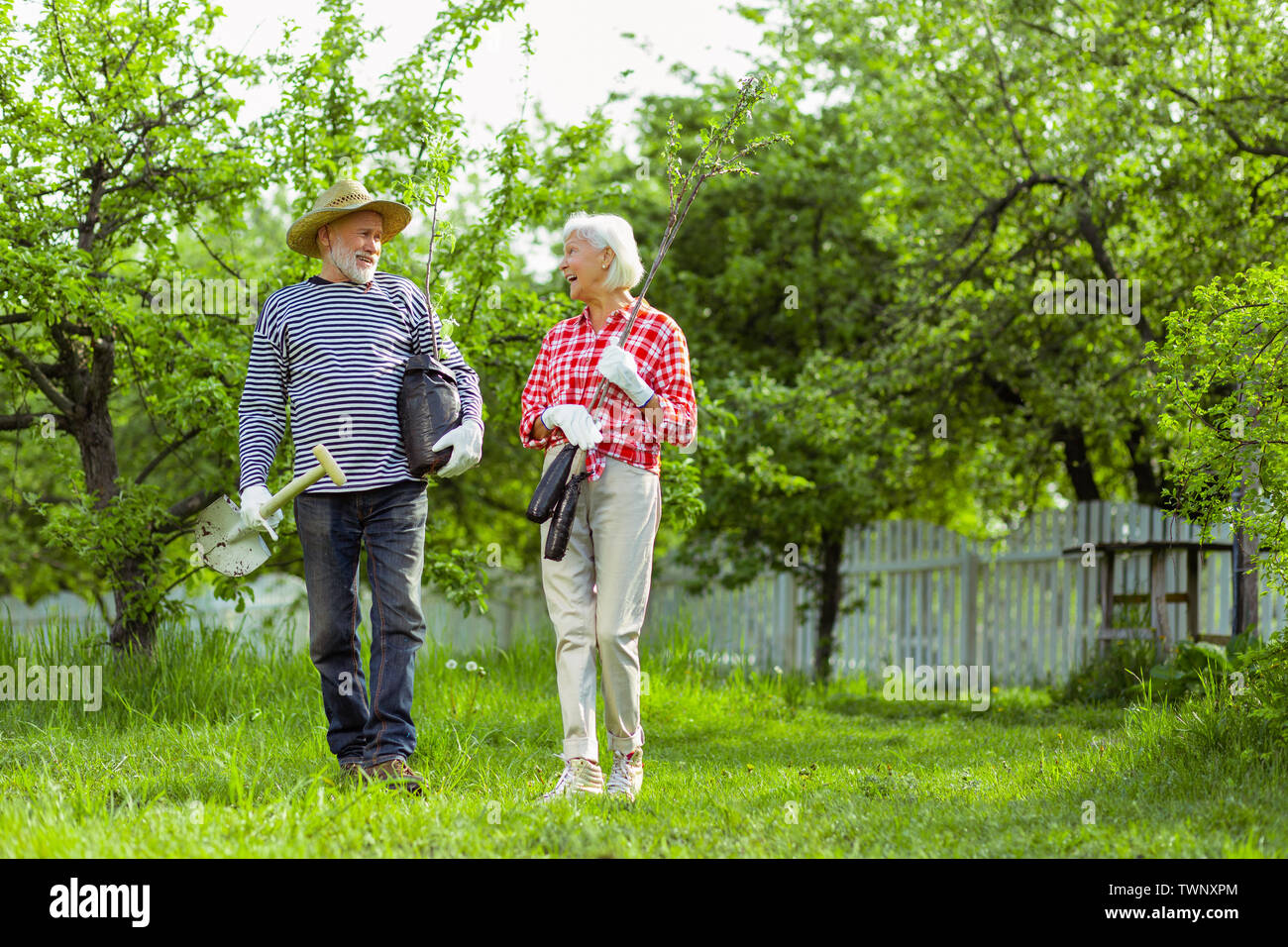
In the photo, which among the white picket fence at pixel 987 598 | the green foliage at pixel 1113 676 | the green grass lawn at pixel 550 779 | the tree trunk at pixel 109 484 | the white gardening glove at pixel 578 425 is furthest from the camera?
the white picket fence at pixel 987 598

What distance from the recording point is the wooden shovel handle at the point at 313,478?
361 centimetres

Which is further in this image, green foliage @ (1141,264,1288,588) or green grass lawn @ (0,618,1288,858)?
green foliage @ (1141,264,1288,588)

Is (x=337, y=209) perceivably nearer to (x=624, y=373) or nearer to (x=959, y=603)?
(x=624, y=373)

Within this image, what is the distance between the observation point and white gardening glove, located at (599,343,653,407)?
11.8 ft

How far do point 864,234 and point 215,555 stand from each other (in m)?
6.83

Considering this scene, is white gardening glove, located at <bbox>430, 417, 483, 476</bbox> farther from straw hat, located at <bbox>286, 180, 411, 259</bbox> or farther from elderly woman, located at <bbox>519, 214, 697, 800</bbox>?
straw hat, located at <bbox>286, 180, 411, 259</bbox>

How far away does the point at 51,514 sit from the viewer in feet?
18.4

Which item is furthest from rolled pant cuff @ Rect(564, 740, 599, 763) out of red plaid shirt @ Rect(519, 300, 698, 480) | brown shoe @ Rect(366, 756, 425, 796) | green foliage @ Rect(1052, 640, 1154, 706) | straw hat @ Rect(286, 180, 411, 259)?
green foliage @ Rect(1052, 640, 1154, 706)

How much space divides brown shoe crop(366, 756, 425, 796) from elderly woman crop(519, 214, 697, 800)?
1.31 feet

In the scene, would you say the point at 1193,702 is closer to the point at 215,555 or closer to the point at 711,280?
the point at 215,555

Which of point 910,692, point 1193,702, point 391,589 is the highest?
point 391,589

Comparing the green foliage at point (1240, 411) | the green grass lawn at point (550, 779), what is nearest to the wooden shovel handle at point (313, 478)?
the green grass lawn at point (550, 779)

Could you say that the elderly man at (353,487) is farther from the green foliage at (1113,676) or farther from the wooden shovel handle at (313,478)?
the green foliage at (1113,676)

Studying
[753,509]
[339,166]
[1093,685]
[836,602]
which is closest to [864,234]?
[753,509]
